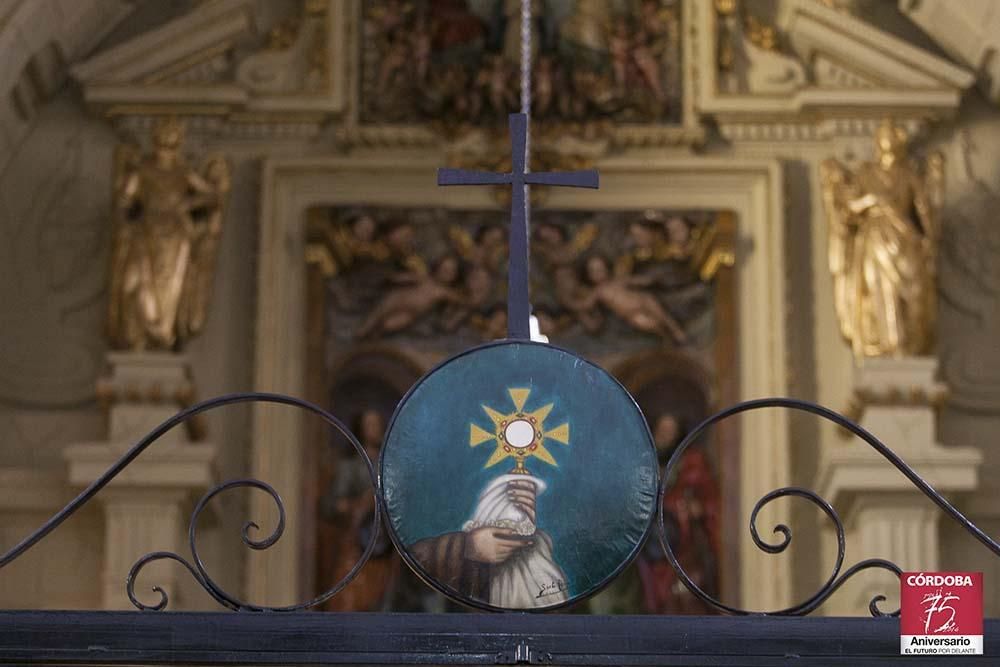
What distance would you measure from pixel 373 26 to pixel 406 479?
22.1 feet

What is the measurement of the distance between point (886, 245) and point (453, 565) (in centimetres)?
621

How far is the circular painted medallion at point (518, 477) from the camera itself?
5535 mm

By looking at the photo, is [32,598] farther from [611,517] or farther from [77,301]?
[611,517]

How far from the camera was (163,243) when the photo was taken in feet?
37.3

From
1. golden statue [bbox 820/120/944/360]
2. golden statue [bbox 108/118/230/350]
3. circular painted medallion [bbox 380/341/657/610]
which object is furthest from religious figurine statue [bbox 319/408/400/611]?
circular painted medallion [bbox 380/341/657/610]

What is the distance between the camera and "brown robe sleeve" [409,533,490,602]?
552 cm

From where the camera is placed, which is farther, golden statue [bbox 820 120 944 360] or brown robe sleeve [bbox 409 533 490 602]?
golden statue [bbox 820 120 944 360]

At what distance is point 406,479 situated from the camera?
562 cm

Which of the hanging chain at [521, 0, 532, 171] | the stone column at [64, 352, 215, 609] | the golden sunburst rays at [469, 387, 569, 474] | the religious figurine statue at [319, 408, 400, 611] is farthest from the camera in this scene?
the hanging chain at [521, 0, 532, 171]
